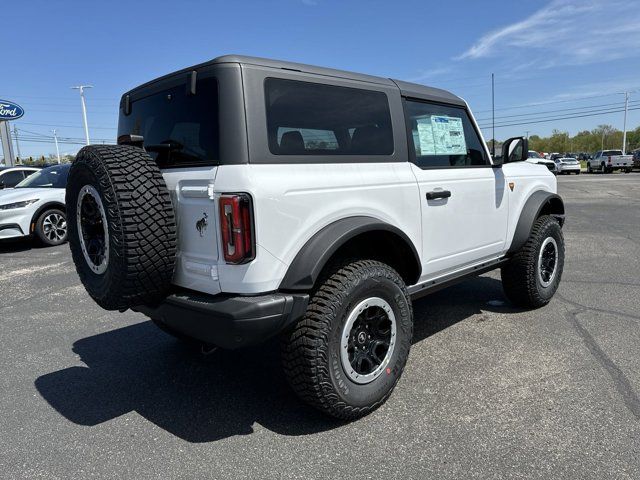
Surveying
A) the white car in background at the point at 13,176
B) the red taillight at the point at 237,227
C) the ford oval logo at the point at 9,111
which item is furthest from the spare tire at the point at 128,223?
the ford oval logo at the point at 9,111

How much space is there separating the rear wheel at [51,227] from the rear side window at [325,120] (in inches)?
312

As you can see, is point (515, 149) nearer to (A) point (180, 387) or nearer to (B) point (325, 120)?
(B) point (325, 120)

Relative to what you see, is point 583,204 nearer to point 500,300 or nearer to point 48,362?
point 500,300

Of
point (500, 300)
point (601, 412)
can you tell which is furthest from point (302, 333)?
point (500, 300)

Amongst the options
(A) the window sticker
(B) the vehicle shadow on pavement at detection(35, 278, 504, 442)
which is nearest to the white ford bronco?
(A) the window sticker

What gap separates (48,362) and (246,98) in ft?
9.32

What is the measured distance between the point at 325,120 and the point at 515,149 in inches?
83.1

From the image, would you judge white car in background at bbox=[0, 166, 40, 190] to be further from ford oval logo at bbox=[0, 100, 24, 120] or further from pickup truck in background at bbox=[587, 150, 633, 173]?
pickup truck in background at bbox=[587, 150, 633, 173]

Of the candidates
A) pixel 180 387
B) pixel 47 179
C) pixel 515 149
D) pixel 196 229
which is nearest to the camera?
pixel 196 229

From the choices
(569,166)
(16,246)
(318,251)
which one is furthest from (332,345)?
(569,166)

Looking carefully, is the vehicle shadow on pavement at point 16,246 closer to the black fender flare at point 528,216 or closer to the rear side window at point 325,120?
the rear side window at point 325,120

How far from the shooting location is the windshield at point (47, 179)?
9.65 meters

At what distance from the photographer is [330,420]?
276 cm

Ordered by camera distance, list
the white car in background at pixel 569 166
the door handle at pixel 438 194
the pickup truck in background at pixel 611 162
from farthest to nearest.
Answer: the white car in background at pixel 569 166 → the pickup truck in background at pixel 611 162 → the door handle at pixel 438 194
